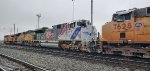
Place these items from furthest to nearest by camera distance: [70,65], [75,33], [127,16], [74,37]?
1. [74,37]
2. [75,33]
3. [127,16]
4. [70,65]

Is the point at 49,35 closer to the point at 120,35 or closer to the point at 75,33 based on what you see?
the point at 75,33

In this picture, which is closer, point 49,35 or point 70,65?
point 70,65

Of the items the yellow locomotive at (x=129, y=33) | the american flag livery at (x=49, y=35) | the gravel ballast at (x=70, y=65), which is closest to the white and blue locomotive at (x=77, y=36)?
the american flag livery at (x=49, y=35)

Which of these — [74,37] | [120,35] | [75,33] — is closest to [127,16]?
[120,35]

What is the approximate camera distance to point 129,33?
1727 centimetres

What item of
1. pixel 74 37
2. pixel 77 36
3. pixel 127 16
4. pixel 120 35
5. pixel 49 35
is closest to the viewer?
pixel 127 16

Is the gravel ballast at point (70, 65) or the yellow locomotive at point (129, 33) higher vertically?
the yellow locomotive at point (129, 33)

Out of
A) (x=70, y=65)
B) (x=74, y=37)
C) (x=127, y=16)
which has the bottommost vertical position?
(x=70, y=65)

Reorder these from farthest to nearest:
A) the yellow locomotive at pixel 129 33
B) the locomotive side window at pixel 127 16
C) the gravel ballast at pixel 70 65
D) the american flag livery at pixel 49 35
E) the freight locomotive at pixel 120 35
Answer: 1. the american flag livery at pixel 49 35
2. the locomotive side window at pixel 127 16
3. the freight locomotive at pixel 120 35
4. the yellow locomotive at pixel 129 33
5. the gravel ballast at pixel 70 65

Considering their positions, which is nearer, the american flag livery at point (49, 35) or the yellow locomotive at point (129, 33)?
A: the yellow locomotive at point (129, 33)

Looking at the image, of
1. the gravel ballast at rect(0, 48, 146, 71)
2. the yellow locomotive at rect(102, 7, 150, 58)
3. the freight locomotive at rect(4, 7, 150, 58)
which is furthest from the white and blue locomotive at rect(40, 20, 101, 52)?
the gravel ballast at rect(0, 48, 146, 71)

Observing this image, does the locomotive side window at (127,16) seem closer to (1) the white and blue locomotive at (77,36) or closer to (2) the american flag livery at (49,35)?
(1) the white and blue locomotive at (77,36)

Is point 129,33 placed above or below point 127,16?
below

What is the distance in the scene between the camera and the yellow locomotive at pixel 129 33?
52.7 ft
